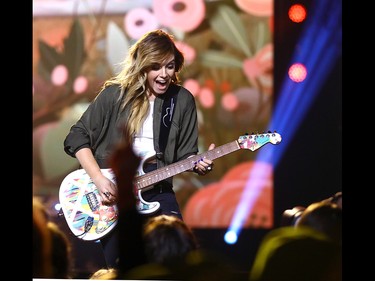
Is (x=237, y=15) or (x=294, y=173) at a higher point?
(x=237, y=15)

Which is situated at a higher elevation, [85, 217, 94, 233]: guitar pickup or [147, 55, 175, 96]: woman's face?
[147, 55, 175, 96]: woman's face

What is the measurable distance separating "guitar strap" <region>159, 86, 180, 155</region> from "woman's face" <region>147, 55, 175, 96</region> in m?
0.06

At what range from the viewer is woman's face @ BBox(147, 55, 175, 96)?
6.39 metres

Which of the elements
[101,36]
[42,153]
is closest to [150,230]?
[42,153]

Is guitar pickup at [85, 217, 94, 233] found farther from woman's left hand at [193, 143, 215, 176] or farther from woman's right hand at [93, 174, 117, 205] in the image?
woman's left hand at [193, 143, 215, 176]

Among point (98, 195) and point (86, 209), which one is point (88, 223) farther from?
point (98, 195)

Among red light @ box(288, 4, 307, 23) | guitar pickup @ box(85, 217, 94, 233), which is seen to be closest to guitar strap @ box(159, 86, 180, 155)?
guitar pickup @ box(85, 217, 94, 233)

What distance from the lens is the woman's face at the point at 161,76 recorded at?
6387 mm

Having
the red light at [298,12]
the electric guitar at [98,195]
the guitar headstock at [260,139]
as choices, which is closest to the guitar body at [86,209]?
the electric guitar at [98,195]

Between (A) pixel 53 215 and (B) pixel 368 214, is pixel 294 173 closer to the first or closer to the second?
(B) pixel 368 214

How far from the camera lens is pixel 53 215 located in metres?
6.55

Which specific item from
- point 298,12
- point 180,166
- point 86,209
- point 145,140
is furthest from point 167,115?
point 298,12

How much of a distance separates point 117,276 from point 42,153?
1.00 metres
